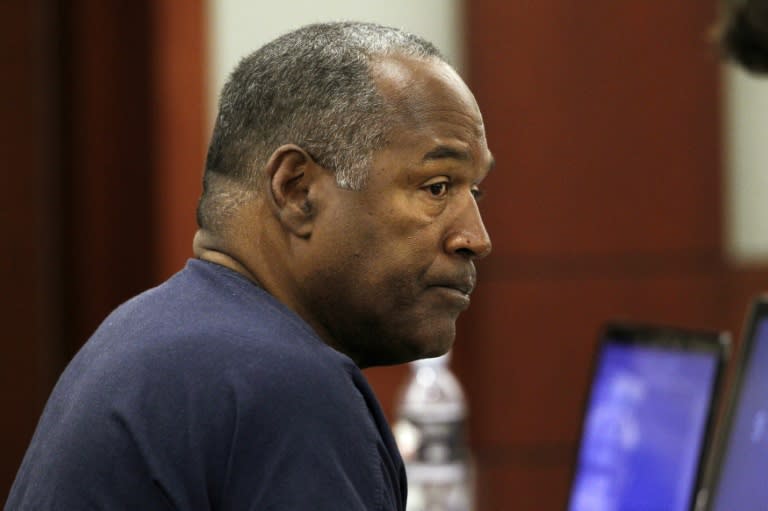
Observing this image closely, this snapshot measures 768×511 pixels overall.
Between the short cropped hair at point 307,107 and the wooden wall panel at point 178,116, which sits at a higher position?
the short cropped hair at point 307,107

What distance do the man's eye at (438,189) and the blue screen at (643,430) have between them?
641mm

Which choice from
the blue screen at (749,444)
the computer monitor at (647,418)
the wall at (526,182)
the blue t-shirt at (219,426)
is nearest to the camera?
the blue t-shirt at (219,426)

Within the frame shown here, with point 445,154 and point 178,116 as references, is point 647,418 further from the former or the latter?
point 178,116

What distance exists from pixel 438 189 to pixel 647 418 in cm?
74

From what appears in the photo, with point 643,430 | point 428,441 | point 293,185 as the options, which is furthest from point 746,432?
point 428,441

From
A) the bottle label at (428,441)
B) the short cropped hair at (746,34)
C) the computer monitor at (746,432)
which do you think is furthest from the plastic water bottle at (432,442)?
the short cropped hair at (746,34)

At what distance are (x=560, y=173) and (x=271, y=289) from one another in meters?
2.78

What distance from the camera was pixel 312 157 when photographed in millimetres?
1203

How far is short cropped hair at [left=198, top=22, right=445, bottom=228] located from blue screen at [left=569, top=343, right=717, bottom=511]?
716mm

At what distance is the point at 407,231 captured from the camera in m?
1.23

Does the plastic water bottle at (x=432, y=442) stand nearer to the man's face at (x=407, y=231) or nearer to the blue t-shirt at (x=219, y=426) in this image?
the man's face at (x=407, y=231)

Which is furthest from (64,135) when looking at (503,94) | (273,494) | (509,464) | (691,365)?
(273,494)

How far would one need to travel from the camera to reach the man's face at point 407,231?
1.21 m

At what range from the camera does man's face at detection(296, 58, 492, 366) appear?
3.96 ft
